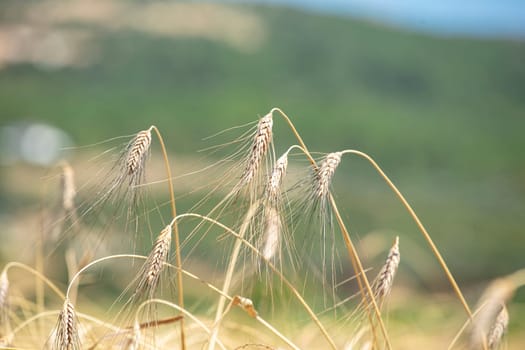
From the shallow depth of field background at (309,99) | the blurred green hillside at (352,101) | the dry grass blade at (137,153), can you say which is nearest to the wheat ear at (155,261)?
the dry grass blade at (137,153)

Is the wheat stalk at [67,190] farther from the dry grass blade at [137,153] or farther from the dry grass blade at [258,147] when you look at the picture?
the dry grass blade at [258,147]

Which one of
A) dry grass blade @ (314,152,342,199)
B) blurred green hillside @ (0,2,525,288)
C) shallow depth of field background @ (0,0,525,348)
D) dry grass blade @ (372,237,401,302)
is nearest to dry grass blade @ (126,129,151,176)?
dry grass blade @ (314,152,342,199)

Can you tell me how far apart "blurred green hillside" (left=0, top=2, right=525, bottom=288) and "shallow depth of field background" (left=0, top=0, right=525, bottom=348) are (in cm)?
3

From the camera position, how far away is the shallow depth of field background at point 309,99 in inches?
215

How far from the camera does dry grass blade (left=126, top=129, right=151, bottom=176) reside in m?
0.73

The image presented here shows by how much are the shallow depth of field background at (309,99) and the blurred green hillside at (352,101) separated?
0.03 meters

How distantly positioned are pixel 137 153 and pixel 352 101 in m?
8.85

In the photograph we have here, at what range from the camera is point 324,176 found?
Answer: 69cm

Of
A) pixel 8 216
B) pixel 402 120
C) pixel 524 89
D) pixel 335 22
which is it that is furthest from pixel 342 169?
pixel 335 22

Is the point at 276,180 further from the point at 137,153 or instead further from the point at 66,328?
the point at 66,328

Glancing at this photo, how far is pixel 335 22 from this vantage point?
11.3 m

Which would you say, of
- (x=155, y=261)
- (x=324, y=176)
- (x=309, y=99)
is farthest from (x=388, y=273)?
(x=309, y=99)

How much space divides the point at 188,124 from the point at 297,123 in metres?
1.47

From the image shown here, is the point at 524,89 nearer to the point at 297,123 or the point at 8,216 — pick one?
the point at 297,123
